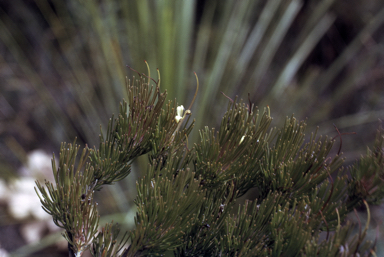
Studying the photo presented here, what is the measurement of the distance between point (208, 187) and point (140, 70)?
50 cm

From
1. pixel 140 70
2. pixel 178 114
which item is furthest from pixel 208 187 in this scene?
pixel 140 70

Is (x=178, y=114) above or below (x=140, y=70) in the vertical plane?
below

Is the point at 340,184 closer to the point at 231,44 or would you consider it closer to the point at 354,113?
the point at 231,44

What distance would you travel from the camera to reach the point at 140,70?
0.66 metres

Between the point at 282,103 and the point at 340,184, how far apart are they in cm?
63

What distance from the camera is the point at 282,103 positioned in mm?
810

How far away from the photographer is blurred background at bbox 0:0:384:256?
0.67 meters

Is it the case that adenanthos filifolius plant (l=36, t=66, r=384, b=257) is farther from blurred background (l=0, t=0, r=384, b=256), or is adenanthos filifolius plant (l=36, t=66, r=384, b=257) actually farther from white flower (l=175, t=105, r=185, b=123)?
blurred background (l=0, t=0, r=384, b=256)

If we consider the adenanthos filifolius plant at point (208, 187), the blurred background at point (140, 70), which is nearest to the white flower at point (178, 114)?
the adenanthos filifolius plant at point (208, 187)

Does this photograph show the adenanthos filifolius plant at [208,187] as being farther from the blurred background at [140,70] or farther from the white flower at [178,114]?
the blurred background at [140,70]

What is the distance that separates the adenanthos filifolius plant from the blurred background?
17.0 inches

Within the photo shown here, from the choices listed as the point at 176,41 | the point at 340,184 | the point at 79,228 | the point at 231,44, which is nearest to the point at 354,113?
the point at 231,44

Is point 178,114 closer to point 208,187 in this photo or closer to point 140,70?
point 208,187

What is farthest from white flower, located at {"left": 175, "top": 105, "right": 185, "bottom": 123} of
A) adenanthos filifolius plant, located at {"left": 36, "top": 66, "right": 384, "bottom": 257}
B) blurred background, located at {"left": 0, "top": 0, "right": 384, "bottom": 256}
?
blurred background, located at {"left": 0, "top": 0, "right": 384, "bottom": 256}
